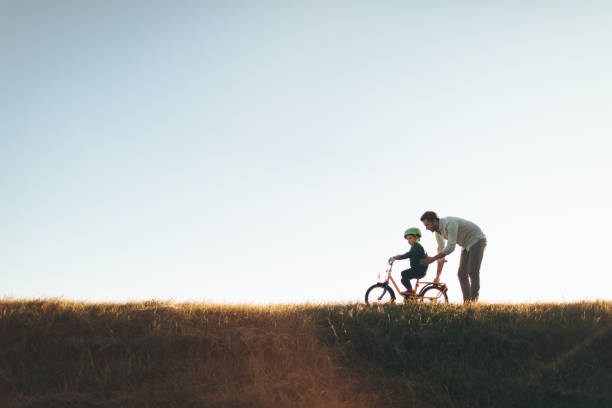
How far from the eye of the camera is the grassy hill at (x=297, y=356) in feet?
24.2

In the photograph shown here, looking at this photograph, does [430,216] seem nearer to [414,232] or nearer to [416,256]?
[414,232]

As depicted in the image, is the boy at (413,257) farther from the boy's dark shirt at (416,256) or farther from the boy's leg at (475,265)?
the boy's leg at (475,265)

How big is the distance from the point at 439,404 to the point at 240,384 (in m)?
3.51

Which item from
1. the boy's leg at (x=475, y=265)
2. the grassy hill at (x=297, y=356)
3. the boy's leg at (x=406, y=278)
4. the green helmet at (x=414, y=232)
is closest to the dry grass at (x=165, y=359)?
the grassy hill at (x=297, y=356)

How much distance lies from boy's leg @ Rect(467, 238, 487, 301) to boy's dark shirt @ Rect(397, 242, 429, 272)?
1.41 metres

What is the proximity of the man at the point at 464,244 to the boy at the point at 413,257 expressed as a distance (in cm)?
46

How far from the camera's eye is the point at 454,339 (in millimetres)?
8953

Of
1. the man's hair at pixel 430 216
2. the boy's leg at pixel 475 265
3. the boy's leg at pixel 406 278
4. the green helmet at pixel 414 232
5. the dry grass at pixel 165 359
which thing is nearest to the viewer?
the dry grass at pixel 165 359

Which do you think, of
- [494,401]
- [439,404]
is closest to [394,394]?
[439,404]

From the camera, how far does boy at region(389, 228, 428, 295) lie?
13016mm

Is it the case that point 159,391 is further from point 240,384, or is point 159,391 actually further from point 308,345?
point 308,345

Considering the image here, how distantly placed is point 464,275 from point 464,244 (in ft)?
3.00

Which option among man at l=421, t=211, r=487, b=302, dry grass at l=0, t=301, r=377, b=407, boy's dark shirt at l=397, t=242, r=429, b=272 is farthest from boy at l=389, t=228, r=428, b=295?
dry grass at l=0, t=301, r=377, b=407

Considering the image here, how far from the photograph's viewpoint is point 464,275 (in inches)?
493
